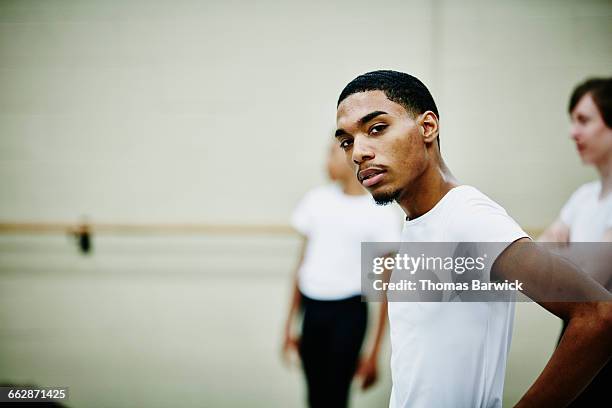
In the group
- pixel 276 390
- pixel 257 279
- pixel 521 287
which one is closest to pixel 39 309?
pixel 257 279

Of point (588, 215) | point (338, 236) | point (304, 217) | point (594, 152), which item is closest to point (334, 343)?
point (338, 236)

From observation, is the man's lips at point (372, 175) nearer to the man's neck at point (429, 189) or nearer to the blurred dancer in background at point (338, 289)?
the man's neck at point (429, 189)

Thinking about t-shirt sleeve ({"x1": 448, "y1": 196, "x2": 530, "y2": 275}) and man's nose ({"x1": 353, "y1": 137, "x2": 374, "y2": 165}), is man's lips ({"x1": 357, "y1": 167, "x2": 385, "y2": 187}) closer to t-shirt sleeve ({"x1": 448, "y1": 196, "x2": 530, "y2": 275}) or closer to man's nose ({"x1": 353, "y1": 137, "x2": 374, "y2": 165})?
man's nose ({"x1": 353, "y1": 137, "x2": 374, "y2": 165})

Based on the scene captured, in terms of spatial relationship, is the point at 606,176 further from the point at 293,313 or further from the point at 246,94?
the point at 246,94

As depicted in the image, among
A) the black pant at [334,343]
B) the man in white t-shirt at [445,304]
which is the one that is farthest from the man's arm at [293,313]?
the man in white t-shirt at [445,304]

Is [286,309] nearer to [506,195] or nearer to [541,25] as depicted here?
[506,195]

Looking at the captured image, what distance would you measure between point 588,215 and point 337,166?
91cm

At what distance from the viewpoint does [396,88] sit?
791 millimetres

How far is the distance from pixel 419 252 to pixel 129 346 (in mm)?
1789

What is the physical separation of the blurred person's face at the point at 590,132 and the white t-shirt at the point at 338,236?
2.33 ft

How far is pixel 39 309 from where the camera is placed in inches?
85.0

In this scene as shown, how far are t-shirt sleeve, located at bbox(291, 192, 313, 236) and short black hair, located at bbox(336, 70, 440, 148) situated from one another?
3.60ft

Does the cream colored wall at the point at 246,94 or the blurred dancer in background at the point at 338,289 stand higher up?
the cream colored wall at the point at 246,94

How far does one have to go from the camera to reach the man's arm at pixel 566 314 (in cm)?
61
